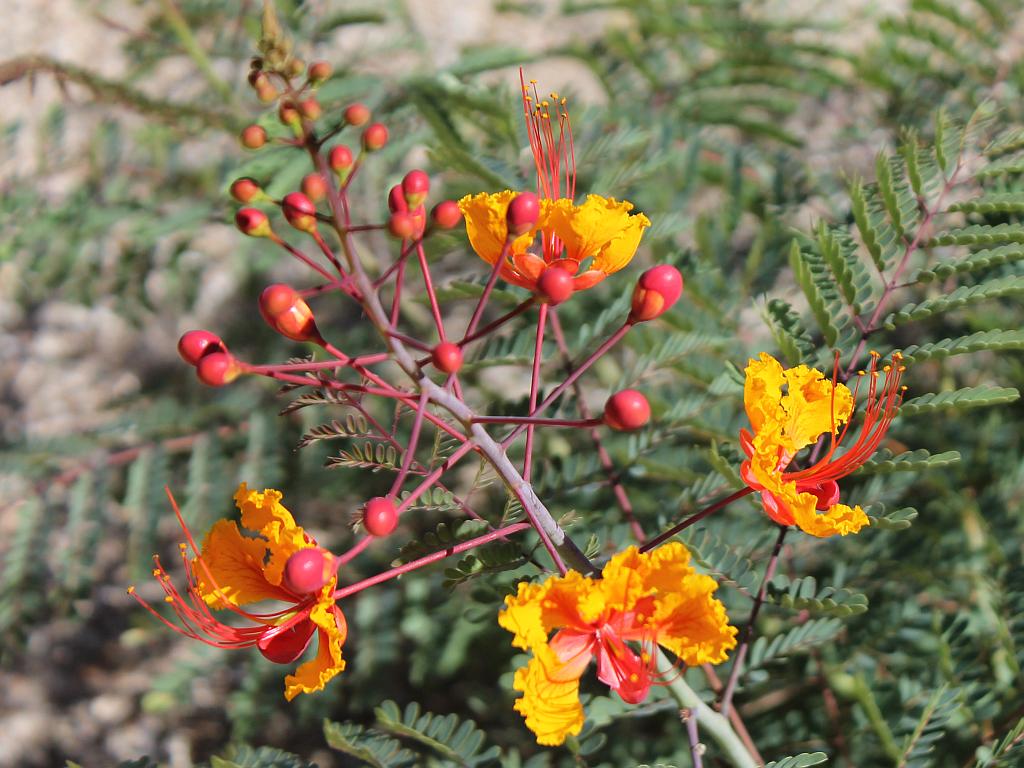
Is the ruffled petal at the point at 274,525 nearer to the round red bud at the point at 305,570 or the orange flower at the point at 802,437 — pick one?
the round red bud at the point at 305,570

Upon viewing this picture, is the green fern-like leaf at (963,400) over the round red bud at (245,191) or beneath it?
beneath

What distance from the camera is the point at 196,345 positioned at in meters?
1.13

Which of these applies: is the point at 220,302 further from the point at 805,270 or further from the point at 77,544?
the point at 805,270

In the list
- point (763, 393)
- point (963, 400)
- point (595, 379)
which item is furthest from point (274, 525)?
point (595, 379)

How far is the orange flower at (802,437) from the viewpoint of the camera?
1316mm

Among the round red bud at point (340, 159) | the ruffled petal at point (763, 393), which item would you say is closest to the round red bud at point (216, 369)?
the round red bud at point (340, 159)

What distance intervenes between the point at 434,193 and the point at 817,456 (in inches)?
77.6

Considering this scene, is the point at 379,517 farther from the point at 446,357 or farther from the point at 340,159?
the point at 340,159

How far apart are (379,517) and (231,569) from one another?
44 cm

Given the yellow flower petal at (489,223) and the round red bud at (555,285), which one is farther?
the yellow flower petal at (489,223)

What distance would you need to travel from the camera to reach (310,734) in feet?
9.40

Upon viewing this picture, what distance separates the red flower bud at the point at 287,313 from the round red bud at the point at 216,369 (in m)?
0.06

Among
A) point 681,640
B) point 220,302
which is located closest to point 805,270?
Result: point 681,640

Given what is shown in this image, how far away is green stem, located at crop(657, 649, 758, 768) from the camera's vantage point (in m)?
1.38
